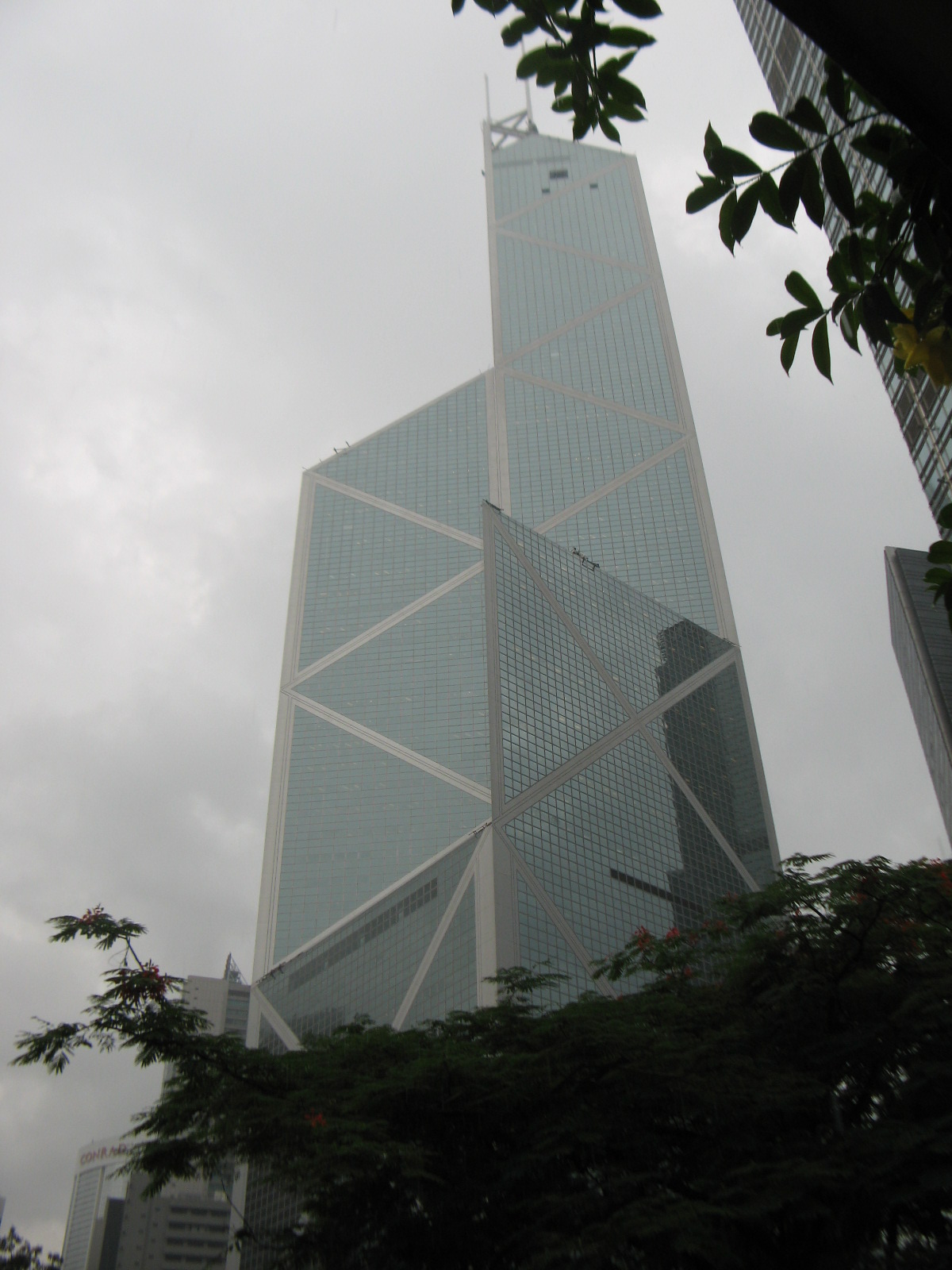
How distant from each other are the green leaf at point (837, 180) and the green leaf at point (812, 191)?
79 mm

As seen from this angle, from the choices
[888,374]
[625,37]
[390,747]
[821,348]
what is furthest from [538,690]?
[821,348]

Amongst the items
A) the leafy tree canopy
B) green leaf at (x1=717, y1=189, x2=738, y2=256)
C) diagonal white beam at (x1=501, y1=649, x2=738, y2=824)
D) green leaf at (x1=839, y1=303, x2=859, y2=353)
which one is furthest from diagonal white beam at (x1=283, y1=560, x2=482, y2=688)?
green leaf at (x1=717, y1=189, x2=738, y2=256)

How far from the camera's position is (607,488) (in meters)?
60.4

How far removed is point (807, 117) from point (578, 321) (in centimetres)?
7054

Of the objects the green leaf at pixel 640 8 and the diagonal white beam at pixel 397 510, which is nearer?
the green leaf at pixel 640 8

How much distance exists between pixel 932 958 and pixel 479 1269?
5614 mm

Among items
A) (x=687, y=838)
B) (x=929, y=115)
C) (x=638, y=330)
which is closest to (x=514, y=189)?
(x=638, y=330)

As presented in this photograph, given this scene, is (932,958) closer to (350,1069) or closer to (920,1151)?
(920,1151)

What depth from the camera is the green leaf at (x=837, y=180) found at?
2.49m

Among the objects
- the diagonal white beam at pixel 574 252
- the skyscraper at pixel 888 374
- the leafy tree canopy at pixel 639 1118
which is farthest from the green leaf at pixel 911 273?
the diagonal white beam at pixel 574 252

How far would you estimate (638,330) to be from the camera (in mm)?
68875

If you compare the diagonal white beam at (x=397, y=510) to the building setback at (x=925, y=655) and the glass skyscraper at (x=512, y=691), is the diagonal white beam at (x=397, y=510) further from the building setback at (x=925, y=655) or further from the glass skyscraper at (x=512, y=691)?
the building setback at (x=925, y=655)

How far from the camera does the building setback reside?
164ft

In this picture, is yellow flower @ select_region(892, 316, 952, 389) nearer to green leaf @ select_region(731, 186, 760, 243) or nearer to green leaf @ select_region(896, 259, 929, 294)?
green leaf @ select_region(896, 259, 929, 294)
